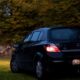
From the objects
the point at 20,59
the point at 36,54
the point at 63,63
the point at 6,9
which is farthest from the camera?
the point at 6,9

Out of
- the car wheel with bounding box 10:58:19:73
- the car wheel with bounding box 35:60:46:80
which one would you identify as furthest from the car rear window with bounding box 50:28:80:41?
the car wheel with bounding box 10:58:19:73

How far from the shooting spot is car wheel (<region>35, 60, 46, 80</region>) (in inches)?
444

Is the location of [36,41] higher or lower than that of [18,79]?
higher

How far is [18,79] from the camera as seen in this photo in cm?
1209

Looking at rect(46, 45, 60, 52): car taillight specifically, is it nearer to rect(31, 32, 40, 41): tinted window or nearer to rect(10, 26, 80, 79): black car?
rect(10, 26, 80, 79): black car

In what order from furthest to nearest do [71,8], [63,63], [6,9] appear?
[6,9], [71,8], [63,63]

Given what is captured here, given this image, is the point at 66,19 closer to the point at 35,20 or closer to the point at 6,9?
the point at 35,20

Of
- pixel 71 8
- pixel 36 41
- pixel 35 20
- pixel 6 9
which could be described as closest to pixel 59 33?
pixel 36 41

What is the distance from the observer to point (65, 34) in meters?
11.7

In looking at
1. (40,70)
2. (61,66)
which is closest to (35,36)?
(40,70)

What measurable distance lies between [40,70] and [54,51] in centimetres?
74

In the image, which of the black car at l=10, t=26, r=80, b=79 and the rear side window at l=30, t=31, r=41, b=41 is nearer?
the black car at l=10, t=26, r=80, b=79

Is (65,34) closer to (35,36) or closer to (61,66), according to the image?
(61,66)

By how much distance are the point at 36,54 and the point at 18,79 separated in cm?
96
